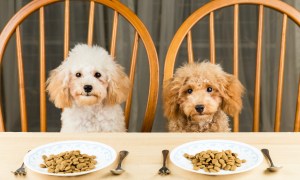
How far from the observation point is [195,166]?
36.7 inches

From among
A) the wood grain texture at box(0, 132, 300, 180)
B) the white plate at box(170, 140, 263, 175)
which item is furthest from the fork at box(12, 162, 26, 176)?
the white plate at box(170, 140, 263, 175)

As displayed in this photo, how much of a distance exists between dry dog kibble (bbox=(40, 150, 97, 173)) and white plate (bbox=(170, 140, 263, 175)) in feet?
0.66

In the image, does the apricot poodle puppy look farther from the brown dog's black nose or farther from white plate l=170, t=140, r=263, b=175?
white plate l=170, t=140, r=263, b=175

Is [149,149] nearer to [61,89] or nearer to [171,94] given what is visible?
[171,94]

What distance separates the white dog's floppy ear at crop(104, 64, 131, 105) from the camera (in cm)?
155

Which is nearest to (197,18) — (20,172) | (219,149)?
(219,149)

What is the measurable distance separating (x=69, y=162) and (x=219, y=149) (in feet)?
1.26

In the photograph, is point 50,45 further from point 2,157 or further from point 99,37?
point 2,157

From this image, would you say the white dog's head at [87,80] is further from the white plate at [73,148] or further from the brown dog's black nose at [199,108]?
the white plate at [73,148]

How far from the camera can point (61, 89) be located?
1563 millimetres

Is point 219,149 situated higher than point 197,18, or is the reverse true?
point 197,18

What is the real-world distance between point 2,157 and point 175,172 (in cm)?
44

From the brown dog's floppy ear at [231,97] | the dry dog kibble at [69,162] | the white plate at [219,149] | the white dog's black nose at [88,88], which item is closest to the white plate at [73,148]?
the dry dog kibble at [69,162]

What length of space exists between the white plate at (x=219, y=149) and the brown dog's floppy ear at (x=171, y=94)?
436mm
